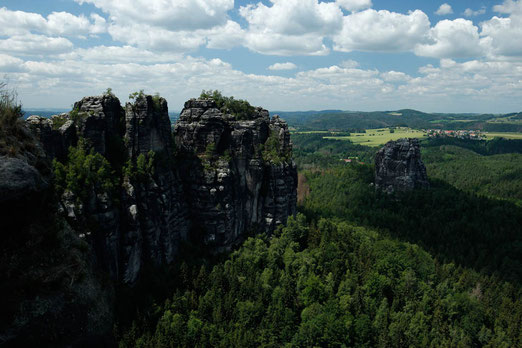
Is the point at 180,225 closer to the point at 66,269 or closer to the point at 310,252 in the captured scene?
the point at 310,252

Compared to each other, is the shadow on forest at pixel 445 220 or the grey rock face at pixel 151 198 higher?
the grey rock face at pixel 151 198

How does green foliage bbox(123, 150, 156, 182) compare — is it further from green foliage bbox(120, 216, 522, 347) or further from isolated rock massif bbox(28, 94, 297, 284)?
green foliage bbox(120, 216, 522, 347)

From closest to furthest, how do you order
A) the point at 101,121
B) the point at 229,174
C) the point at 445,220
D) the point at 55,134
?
the point at 55,134, the point at 101,121, the point at 229,174, the point at 445,220

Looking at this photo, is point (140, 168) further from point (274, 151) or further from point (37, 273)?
point (37, 273)

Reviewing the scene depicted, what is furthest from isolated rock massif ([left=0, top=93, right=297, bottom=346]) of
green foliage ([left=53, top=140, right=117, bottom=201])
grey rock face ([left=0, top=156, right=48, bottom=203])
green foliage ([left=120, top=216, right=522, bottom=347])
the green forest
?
green foliage ([left=120, top=216, right=522, bottom=347])

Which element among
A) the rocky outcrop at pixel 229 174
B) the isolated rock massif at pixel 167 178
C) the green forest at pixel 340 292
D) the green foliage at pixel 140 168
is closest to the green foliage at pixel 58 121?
the isolated rock massif at pixel 167 178

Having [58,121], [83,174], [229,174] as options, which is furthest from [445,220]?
[58,121]

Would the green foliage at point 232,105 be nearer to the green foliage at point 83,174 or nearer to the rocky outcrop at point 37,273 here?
the green foliage at point 83,174
